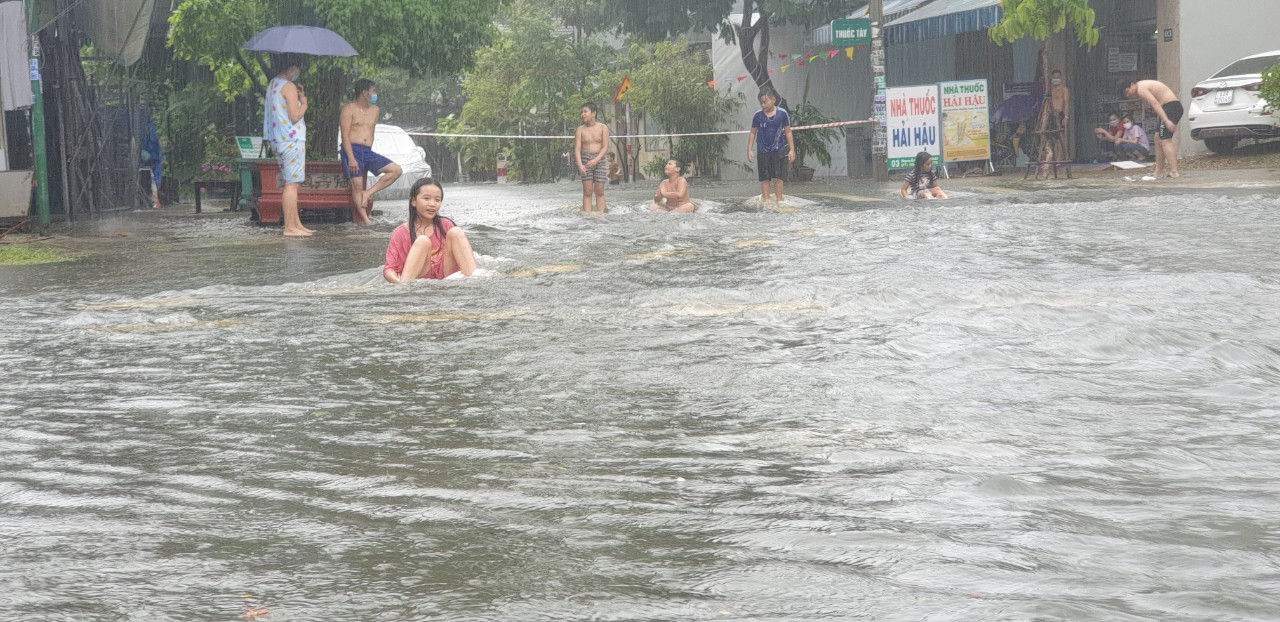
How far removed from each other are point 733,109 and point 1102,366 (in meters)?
29.2

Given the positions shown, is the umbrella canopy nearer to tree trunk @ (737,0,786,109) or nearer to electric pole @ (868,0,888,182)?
electric pole @ (868,0,888,182)

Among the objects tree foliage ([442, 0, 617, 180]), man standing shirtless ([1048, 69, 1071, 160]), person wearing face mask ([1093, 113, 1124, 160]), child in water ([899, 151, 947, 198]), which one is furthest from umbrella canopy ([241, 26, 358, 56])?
tree foliage ([442, 0, 617, 180])

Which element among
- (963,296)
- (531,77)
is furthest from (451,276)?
(531,77)

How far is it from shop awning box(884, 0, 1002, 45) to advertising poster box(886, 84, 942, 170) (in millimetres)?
2108

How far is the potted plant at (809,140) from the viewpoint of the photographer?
29172 millimetres

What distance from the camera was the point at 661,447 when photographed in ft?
16.5

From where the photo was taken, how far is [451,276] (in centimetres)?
1097

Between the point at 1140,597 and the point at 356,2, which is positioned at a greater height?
the point at 356,2

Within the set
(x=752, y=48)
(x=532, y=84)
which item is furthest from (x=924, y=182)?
(x=532, y=84)

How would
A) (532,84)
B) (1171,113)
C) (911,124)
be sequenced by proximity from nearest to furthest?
1. (1171,113)
2. (911,124)
3. (532,84)

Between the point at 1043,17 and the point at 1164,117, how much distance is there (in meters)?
3.42

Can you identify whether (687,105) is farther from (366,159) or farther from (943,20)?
(366,159)

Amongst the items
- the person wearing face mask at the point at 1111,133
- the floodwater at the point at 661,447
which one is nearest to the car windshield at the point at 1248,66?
the person wearing face mask at the point at 1111,133

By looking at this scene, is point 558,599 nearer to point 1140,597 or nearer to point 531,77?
point 1140,597
